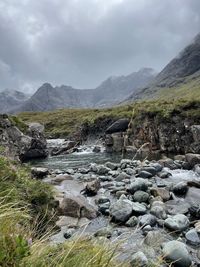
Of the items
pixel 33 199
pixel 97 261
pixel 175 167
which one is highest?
pixel 97 261

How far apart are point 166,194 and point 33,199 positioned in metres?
9.30

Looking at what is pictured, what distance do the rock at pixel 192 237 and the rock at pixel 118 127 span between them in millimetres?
45140

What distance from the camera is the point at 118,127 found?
5909 centimetres

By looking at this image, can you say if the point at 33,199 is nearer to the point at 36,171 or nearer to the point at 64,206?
the point at 64,206

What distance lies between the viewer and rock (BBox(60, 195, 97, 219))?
14.4 meters

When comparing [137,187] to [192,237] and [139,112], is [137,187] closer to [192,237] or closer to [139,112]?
[192,237]

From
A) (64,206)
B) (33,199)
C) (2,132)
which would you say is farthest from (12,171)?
(2,132)

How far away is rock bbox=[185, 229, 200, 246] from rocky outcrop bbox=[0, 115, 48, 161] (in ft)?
75.1

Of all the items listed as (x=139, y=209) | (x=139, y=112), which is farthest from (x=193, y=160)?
(x=139, y=112)

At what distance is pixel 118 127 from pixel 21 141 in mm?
21576

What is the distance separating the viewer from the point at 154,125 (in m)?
48.8

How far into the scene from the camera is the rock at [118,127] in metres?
57.3

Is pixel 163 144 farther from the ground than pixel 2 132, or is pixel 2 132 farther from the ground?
pixel 2 132

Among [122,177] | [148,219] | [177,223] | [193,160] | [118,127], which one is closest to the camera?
[177,223]
